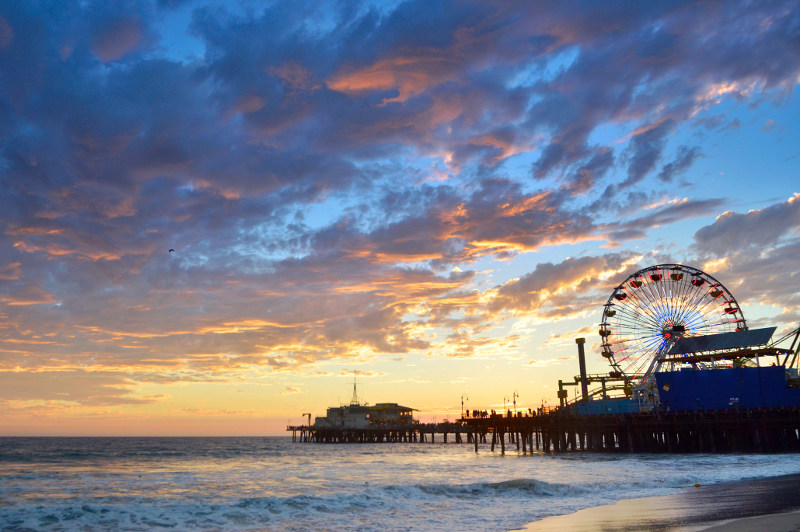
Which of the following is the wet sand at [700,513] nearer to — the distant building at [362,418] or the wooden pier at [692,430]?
the wooden pier at [692,430]

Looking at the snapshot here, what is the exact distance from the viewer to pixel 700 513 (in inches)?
718

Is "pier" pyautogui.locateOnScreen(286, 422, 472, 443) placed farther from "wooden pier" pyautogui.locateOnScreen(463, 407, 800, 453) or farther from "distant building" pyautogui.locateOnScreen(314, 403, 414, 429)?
"wooden pier" pyautogui.locateOnScreen(463, 407, 800, 453)

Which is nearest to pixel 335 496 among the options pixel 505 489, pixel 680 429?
pixel 505 489

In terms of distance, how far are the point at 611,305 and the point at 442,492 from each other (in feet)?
164

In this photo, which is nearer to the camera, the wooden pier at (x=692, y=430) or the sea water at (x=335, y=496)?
the sea water at (x=335, y=496)

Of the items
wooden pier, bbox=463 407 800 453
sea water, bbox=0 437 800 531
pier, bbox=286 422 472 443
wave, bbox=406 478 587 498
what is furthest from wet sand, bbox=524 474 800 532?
pier, bbox=286 422 472 443

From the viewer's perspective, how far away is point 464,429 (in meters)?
140

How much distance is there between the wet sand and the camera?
15547mm

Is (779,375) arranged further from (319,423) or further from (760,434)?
(319,423)

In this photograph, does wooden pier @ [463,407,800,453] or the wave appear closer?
the wave

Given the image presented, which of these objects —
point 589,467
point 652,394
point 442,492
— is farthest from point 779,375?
point 442,492

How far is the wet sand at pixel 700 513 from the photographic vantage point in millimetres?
15547

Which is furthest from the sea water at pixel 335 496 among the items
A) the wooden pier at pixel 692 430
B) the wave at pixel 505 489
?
the wooden pier at pixel 692 430

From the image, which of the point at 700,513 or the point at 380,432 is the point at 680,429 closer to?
the point at 700,513
